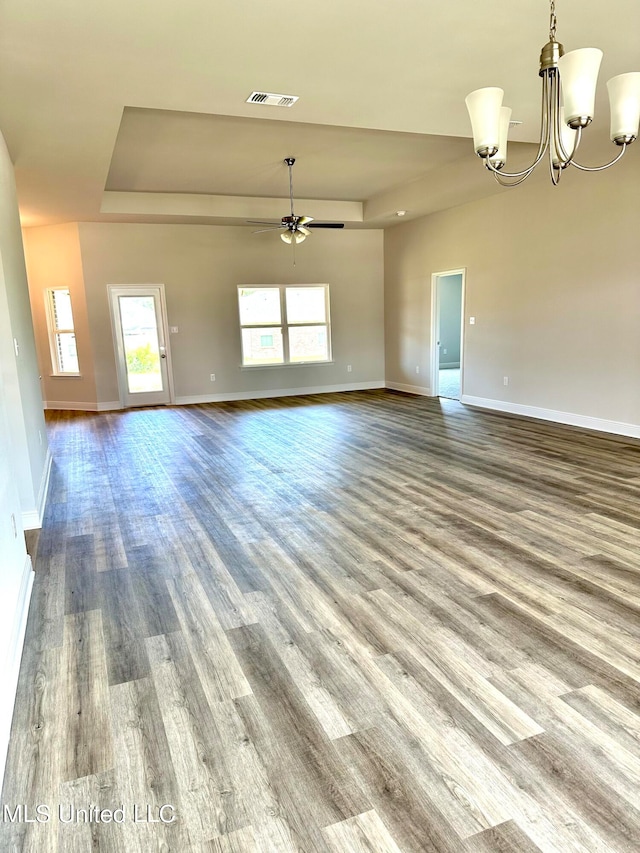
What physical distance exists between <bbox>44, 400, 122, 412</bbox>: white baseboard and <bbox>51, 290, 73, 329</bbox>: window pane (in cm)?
129

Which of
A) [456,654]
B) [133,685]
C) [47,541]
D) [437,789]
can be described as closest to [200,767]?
[133,685]

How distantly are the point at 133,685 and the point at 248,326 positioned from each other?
25.5ft

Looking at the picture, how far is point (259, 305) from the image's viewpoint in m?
9.27

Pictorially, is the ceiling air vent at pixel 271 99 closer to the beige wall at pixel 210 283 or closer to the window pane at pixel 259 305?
the beige wall at pixel 210 283

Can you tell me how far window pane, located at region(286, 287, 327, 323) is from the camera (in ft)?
31.1

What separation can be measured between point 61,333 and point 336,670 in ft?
27.8

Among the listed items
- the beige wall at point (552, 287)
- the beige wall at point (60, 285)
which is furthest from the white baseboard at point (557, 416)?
the beige wall at point (60, 285)

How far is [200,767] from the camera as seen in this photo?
5.37 ft

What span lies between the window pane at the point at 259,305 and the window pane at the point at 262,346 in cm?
18

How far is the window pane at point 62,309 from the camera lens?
8.67 metres

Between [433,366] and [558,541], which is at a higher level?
[433,366]

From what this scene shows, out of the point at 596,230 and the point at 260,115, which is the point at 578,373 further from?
the point at 260,115

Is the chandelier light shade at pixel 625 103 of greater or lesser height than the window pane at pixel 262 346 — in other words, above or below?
above

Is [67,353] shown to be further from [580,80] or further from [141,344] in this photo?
[580,80]
